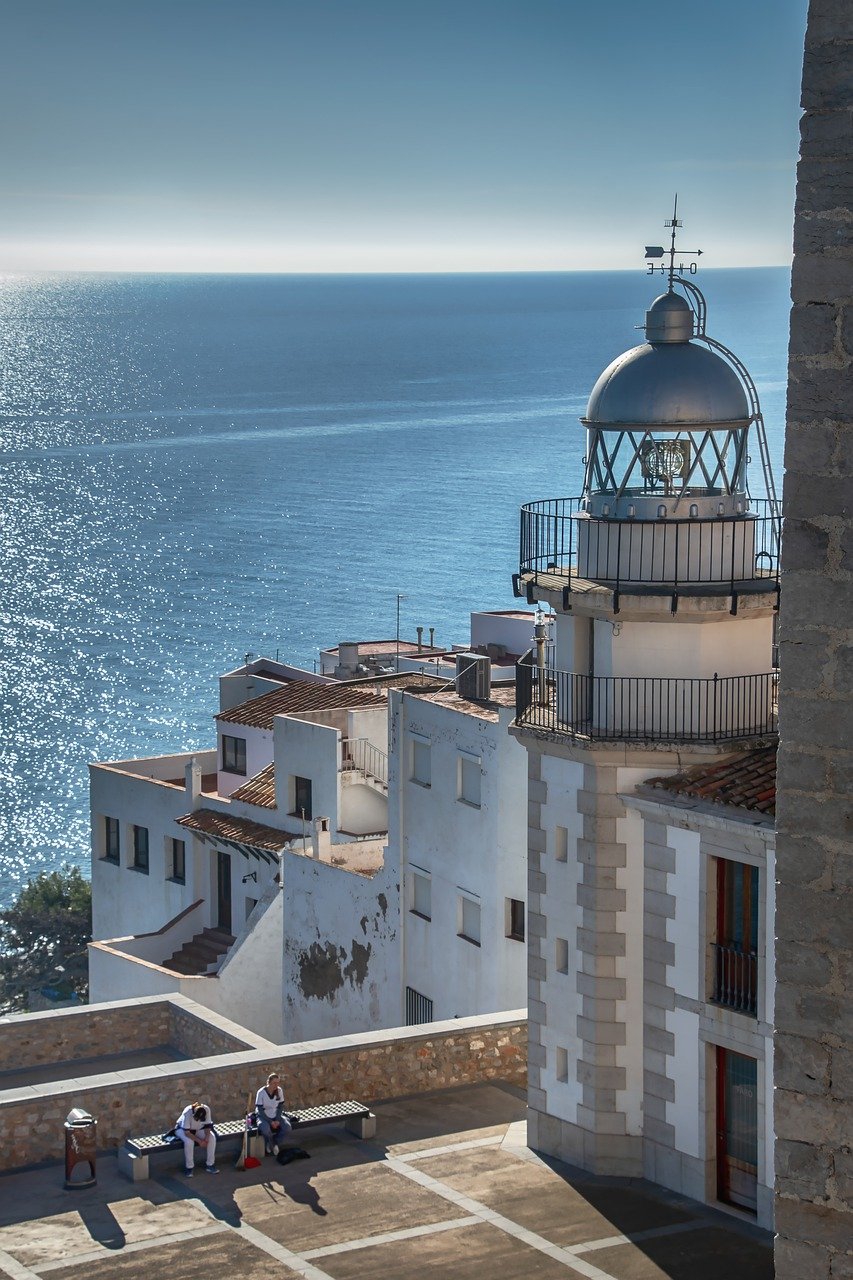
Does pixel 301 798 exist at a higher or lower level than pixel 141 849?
higher

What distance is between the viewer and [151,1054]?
29.8 metres

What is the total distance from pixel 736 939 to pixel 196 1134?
22.2 feet

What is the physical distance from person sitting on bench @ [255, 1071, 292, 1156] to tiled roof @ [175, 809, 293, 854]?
1569 centimetres

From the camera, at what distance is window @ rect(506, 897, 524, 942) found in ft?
108

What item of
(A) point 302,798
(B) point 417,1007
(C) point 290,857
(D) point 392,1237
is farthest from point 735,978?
(A) point 302,798

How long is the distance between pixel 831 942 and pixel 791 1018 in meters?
0.33

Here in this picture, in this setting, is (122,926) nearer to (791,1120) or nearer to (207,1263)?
(207,1263)

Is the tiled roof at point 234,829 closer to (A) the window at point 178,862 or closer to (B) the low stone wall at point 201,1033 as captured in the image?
(A) the window at point 178,862

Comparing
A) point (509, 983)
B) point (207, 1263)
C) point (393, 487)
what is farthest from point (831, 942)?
point (393, 487)

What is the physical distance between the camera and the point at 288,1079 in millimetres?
25906

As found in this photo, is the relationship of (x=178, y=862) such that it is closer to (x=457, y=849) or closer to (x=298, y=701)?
(x=298, y=701)

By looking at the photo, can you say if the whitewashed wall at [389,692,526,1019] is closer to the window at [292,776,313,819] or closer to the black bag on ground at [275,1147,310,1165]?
the window at [292,776,313,819]

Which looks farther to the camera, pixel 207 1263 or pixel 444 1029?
pixel 444 1029

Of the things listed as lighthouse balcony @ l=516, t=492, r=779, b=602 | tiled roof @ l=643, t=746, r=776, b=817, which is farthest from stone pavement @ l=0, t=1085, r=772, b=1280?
lighthouse balcony @ l=516, t=492, r=779, b=602
